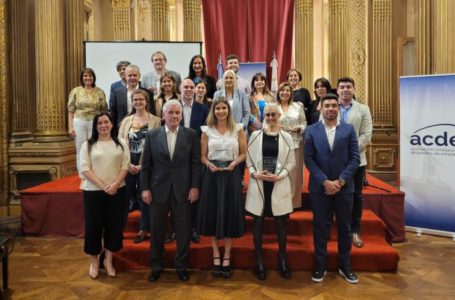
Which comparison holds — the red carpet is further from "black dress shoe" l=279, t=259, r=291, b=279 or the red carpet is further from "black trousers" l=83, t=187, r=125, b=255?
"black trousers" l=83, t=187, r=125, b=255

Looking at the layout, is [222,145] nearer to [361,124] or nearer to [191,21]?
[361,124]

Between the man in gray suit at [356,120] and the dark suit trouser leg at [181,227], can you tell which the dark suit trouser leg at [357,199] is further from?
the dark suit trouser leg at [181,227]

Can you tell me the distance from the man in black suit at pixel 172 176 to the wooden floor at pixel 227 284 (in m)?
0.30

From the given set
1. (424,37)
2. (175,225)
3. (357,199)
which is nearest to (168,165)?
(175,225)

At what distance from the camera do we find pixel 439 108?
478 cm

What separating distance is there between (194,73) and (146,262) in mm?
1921

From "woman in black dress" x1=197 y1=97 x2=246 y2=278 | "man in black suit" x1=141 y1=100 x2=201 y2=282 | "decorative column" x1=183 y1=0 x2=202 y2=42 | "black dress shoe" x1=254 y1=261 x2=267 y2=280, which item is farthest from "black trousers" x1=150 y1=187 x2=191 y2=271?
"decorative column" x1=183 y1=0 x2=202 y2=42

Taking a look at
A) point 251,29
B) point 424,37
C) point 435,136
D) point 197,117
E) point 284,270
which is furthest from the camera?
point 251,29

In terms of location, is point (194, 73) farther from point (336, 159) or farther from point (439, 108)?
point (439, 108)

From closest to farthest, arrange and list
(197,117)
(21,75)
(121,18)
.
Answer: (197,117)
(21,75)
(121,18)

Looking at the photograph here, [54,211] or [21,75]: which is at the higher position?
[21,75]

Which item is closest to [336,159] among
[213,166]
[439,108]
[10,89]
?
[213,166]

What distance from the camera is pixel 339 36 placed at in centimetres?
782

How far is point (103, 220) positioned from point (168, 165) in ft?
2.41
